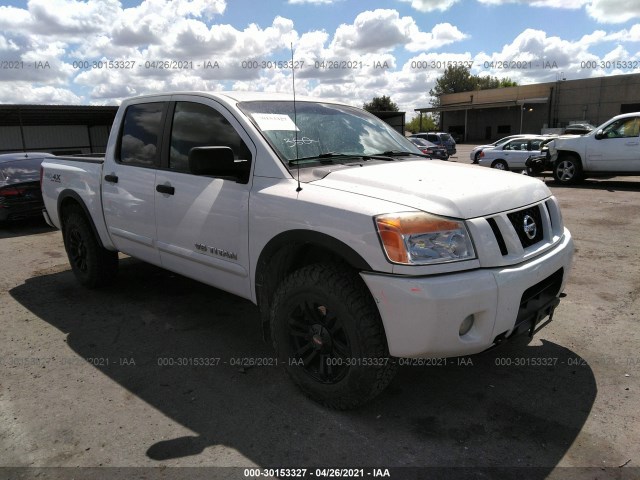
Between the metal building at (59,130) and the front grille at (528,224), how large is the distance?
2388cm

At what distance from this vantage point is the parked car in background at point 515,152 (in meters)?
16.6

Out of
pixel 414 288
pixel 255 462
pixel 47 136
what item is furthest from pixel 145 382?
pixel 47 136

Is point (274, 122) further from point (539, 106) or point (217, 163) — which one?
point (539, 106)

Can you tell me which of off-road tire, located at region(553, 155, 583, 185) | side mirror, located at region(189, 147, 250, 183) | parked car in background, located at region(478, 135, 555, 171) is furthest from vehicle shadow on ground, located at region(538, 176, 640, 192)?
side mirror, located at region(189, 147, 250, 183)

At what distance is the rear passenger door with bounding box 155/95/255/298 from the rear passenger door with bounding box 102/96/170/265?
14 centimetres

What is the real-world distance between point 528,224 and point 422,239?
892mm

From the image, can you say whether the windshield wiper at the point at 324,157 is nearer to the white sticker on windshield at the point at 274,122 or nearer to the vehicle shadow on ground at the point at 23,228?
the white sticker on windshield at the point at 274,122

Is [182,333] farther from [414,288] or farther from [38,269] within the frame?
[38,269]

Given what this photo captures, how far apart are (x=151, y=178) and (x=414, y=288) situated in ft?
8.58

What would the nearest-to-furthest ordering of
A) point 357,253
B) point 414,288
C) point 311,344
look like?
point 414,288
point 357,253
point 311,344

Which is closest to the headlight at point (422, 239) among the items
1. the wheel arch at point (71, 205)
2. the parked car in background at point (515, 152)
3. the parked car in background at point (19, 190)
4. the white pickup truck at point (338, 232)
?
the white pickup truck at point (338, 232)

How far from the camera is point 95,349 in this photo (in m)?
3.96

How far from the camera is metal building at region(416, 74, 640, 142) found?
4016cm

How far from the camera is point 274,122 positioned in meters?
3.49
